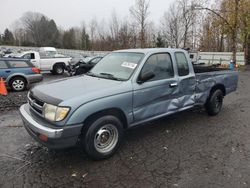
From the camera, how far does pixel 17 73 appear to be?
9703 mm

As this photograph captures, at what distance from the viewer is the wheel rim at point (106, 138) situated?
3697 millimetres

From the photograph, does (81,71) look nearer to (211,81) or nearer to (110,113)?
(211,81)

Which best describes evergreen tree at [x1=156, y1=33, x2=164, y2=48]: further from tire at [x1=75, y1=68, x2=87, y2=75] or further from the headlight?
the headlight

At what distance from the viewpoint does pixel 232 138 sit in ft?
15.4

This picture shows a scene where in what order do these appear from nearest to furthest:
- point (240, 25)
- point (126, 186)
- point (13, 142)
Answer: point (126, 186), point (13, 142), point (240, 25)

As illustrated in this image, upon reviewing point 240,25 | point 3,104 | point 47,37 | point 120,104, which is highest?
point 47,37

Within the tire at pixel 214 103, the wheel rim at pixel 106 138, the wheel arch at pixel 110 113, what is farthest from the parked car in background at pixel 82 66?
the wheel rim at pixel 106 138

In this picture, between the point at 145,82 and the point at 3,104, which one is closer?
the point at 145,82

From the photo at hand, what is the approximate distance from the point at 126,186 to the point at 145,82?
185 cm

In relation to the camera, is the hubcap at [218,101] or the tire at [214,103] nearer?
the tire at [214,103]

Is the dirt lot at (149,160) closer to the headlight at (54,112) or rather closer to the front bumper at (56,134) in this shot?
the front bumper at (56,134)

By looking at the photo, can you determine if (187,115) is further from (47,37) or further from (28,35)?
(28,35)

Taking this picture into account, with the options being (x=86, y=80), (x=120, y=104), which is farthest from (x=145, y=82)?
(x=86, y=80)

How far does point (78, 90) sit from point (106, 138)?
971mm
